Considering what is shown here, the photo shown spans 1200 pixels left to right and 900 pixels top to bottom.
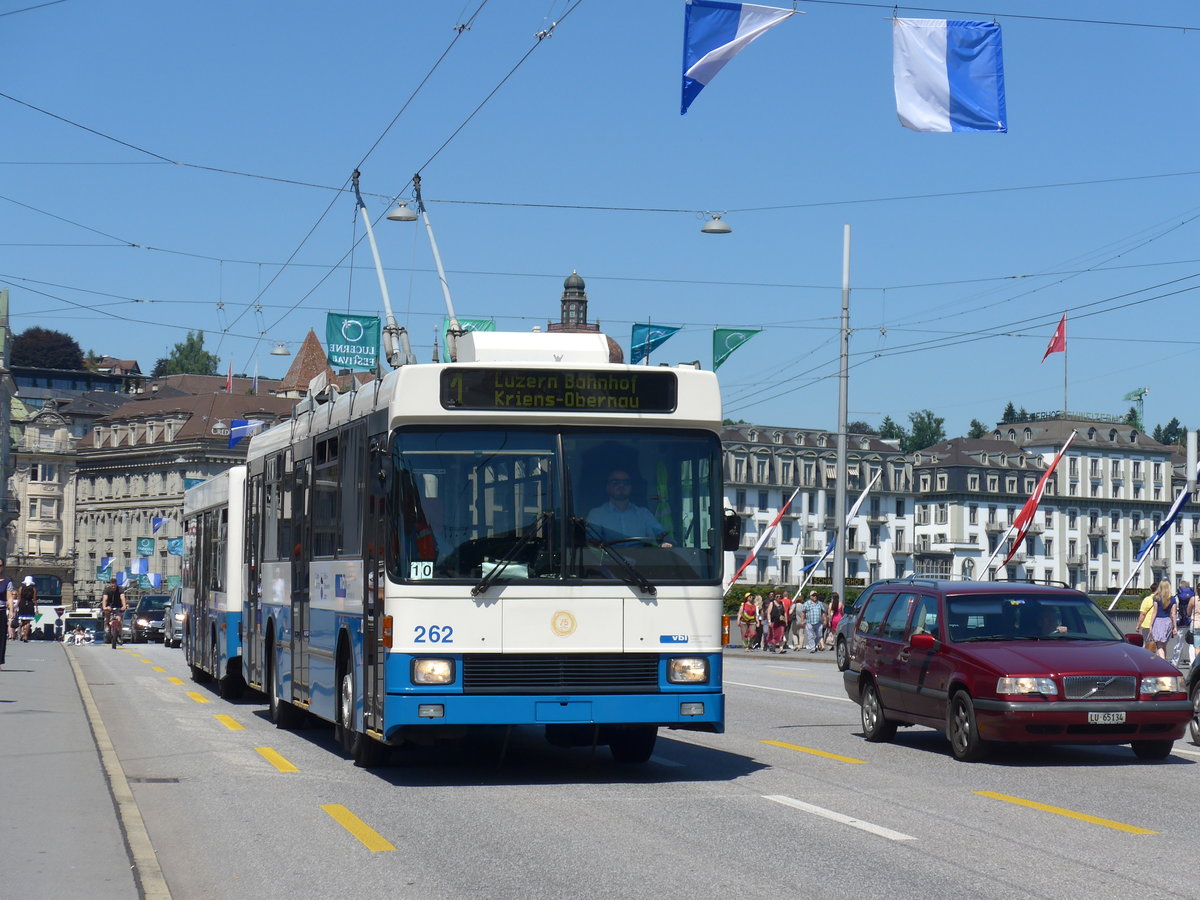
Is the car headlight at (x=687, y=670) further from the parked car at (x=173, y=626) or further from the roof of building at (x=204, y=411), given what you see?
the roof of building at (x=204, y=411)

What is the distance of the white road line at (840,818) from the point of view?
34.8 ft

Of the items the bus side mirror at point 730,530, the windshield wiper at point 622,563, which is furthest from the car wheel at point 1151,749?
the windshield wiper at point 622,563

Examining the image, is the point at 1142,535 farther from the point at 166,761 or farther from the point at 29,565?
the point at 166,761

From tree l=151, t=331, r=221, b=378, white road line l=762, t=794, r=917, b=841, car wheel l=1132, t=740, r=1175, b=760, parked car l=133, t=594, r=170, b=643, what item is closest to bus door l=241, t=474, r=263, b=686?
white road line l=762, t=794, r=917, b=841

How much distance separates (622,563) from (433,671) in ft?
5.10

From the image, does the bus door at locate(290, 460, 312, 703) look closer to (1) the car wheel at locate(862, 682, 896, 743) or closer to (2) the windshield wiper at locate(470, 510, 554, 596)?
(2) the windshield wiper at locate(470, 510, 554, 596)

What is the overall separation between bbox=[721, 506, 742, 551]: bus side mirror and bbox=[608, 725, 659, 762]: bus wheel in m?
1.79

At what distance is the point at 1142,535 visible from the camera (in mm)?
168875

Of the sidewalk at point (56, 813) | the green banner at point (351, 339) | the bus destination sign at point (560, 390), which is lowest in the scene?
the sidewalk at point (56, 813)

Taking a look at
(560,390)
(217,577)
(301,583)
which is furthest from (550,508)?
(217,577)

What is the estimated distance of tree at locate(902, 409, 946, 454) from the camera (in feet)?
600

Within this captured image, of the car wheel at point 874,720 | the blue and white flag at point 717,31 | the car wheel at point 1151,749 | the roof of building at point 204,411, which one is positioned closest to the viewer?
the car wheel at point 1151,749

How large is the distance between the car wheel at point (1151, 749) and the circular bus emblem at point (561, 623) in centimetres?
538

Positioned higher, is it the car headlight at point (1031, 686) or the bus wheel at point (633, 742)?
the car headlight at point (1031, 686)
